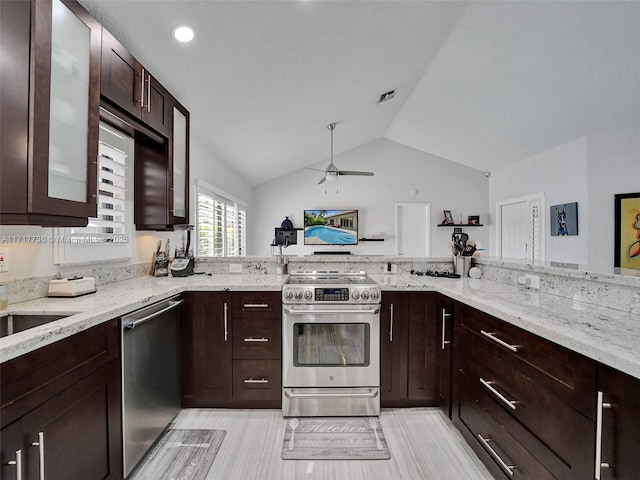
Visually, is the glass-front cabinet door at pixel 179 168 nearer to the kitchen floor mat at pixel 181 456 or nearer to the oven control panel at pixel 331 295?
the oven control panel at pixel 331 295

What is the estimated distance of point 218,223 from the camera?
399cm

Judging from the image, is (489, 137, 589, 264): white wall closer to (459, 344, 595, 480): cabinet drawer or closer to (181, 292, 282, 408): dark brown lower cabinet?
(459, 344, 595, 480): cabinet drawer

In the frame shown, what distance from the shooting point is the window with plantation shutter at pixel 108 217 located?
1.73 meters

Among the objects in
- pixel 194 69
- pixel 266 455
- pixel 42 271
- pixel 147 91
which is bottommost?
pixel 266 455

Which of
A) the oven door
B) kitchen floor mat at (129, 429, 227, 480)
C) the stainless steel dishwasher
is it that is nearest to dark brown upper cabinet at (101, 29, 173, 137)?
the stainless steel dishwasher

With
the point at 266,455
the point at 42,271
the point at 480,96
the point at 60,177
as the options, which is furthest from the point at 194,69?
the point at 480,96

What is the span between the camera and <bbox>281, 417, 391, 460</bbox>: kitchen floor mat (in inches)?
66.2

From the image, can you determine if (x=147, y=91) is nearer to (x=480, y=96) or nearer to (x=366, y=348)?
(x=366, y=348)

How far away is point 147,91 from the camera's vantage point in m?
1.86

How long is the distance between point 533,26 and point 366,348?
3096mm

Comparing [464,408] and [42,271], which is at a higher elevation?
[42,271]

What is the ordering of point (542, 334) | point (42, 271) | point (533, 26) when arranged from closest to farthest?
point (542, 334) < point (42, 271) < point (533, 26)

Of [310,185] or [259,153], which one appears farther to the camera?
[310,185]

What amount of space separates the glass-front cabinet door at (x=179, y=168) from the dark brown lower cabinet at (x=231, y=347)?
2.44ft
